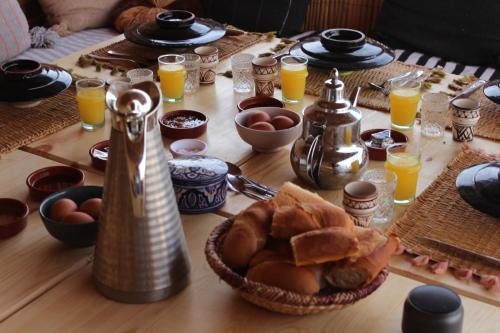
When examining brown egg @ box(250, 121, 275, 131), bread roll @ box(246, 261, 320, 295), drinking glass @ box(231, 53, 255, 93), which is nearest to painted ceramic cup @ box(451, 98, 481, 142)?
brown egg @ box(250, 121, 275, 131)

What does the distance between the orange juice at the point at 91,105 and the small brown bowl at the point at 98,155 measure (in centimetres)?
→ 17

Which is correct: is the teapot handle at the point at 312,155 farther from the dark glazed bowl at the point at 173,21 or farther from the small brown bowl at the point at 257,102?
the dark glazed bowl at the point at 173,21

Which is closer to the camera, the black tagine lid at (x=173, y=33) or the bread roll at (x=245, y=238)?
the bread roll at (x=245, y=238)

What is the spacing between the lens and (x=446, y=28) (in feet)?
10.5

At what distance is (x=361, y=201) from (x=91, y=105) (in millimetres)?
869

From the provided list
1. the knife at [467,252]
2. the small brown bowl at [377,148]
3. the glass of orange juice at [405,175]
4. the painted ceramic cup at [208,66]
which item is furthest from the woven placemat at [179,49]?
the knife at [467,252]

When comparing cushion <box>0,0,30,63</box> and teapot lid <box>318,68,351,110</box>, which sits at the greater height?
teapot lid <box>318,68,351,110</box>

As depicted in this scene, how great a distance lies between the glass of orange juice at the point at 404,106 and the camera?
1.96 m

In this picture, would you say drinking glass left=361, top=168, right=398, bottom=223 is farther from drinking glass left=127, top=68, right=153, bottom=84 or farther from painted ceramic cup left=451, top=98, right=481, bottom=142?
drinking glass left=127, top=68, right=153, bottom=84

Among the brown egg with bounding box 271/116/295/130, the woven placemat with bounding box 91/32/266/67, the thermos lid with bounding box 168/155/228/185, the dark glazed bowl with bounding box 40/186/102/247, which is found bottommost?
the woven placemat with bounding box 91/32/266/67

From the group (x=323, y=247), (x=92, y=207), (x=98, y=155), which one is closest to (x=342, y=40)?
(x=98, y=155)

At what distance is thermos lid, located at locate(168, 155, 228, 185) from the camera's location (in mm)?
1489

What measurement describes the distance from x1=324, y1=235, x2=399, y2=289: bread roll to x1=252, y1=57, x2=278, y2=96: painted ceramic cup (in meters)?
1.04

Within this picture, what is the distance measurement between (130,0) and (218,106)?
5.41 ft
